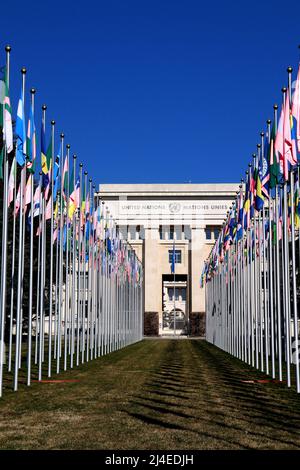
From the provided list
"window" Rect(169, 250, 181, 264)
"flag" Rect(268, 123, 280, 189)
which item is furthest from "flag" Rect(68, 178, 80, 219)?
"window" Rect(169, 250, 181, 264)

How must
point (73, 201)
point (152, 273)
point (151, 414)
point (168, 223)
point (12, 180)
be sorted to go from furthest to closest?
point (168, 223) < point (152, 273) < point (73, 201) < point (12, 180) < point (151, 414)

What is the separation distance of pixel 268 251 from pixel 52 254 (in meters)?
7.96

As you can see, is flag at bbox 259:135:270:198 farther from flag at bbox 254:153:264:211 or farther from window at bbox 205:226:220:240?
window at bbox 205:226:220:240

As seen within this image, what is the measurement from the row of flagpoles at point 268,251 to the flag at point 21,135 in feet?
24.2

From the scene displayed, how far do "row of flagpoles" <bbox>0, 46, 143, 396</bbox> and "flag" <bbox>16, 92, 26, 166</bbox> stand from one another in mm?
29

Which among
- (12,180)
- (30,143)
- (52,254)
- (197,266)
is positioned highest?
(197,266)

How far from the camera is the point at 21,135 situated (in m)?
19.0

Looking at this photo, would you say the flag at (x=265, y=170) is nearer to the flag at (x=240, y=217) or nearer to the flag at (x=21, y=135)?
the flag at (x=240, y=217)

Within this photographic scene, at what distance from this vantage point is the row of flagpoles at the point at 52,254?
61.0 ft

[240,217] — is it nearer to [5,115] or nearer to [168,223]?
[5,115]

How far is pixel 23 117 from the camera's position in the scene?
19047mm

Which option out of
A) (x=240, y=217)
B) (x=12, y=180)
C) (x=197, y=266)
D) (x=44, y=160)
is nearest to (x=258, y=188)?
(x=240, y=217)

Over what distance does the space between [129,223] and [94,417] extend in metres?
80.4

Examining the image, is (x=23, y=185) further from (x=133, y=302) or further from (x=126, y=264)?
(x=133, y=302)
